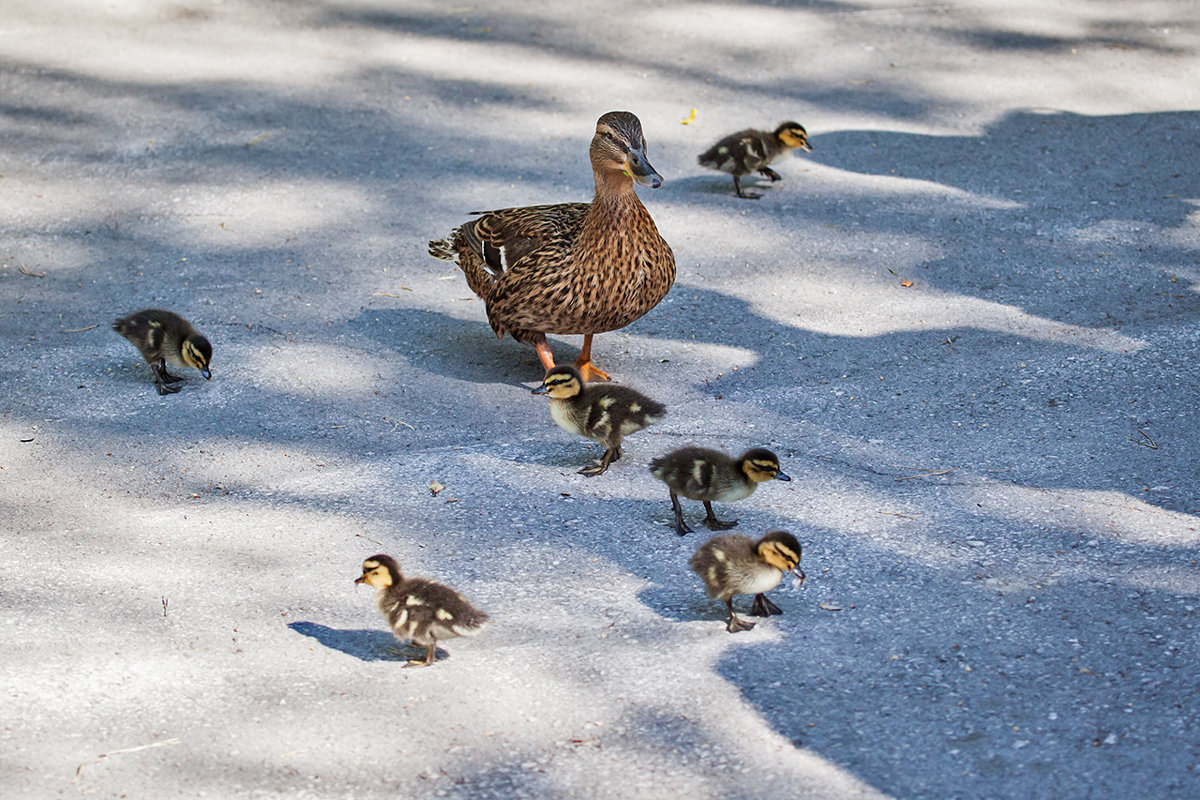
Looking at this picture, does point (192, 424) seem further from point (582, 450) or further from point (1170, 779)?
point (1170, 779)

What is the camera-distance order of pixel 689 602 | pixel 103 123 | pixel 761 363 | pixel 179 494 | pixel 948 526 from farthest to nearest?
1. pixel 103 123
2. pixel 761 363
3. pixel 179 494
4. pixel 948 526
5. pixel 689 602

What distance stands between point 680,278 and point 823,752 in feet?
14.7

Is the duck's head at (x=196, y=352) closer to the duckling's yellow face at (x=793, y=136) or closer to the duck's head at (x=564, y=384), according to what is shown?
the duck's head at (x=564, y=384)

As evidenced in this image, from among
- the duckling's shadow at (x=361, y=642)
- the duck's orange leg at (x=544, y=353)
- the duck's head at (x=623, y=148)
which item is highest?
the duck's head at (x=623, y=148)

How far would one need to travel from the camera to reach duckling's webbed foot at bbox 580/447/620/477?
5727 mm

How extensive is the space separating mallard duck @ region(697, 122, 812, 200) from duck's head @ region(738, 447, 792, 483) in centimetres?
442

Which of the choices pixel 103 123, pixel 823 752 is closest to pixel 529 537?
pixel 823 752

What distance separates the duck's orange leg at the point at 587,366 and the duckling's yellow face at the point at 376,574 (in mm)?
2570

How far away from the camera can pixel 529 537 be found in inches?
204

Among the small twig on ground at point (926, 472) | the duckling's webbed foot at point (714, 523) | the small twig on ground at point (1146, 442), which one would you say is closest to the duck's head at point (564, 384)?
the duckling's webbed foot at point (714, 523)

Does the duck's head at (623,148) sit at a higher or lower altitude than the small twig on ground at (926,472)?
higher

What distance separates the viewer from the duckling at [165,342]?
21.3ft

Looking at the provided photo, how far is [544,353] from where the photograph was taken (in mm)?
6762

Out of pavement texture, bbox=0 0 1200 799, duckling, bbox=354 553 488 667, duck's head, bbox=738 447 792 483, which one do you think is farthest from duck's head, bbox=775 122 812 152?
duckling, bbox=354 553 488 667
